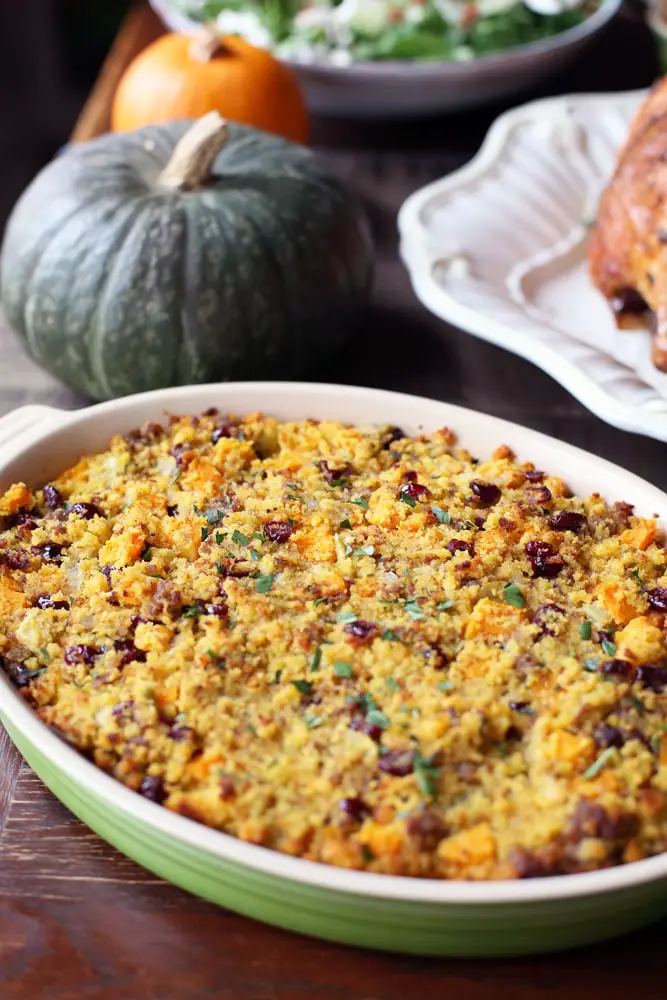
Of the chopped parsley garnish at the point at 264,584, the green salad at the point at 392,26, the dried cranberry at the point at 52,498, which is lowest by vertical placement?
the chopped parsley garnish at the point at 264,584

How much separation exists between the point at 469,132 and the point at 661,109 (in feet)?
2.79

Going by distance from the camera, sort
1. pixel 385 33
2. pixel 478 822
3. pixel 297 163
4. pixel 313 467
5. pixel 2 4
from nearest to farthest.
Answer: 1. pixel 478 822
2. pixel 313 467
3. pixel 297 163
4. pixel 385 33
5. pixel 2 4

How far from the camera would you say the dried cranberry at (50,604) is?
1.36 meters

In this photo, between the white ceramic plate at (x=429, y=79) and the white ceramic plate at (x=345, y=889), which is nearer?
the white ceramic plate at (x=345, y=889)

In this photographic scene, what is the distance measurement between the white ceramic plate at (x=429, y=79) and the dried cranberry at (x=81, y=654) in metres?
1.75

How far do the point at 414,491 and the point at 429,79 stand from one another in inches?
57.0

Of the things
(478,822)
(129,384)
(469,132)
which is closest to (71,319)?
(129,384)

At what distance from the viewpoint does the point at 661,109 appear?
2074 millimetres

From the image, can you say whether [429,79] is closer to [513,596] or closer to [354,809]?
[513,596]

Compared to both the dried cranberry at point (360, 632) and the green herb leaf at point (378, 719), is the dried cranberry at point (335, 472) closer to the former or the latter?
the dried cranberry at point (360, 632)

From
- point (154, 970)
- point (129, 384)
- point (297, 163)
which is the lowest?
point (154, 970)

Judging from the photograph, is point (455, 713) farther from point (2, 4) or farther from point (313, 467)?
point (2, 4)

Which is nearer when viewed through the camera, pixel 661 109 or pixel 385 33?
pixel 661 109

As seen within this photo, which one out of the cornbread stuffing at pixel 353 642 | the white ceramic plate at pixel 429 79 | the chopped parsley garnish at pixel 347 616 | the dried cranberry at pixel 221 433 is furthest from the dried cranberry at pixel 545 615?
the white ceramic plate at pixel 429 79
